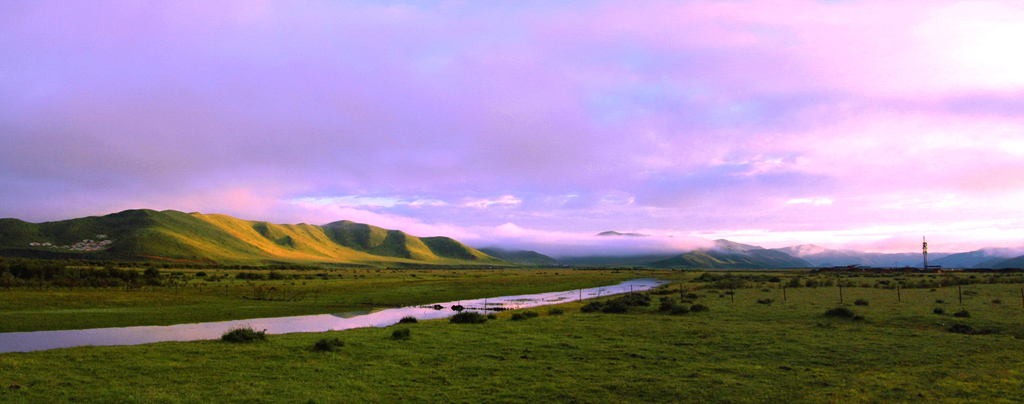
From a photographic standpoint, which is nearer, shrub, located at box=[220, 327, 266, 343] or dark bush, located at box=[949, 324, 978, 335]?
shrub, located at box=[220, 327, 266, 343]

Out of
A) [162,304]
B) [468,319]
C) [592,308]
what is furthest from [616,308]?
[162,304]

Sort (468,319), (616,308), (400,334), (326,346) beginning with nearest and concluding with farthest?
(326,346), (400,334), (468,319), (616,308)

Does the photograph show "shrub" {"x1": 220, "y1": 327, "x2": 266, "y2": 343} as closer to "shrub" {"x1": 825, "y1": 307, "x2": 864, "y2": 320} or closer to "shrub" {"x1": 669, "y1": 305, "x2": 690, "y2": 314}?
"shrub" {"x1": 669, "y1": 305, "x2": 690, "y2": 314}

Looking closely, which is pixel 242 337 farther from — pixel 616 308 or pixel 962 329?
pixel 962 329

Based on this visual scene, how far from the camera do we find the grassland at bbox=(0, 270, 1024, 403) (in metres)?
12.9

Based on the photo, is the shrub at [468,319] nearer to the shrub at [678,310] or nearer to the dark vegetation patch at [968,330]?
the shrub at [678,310]

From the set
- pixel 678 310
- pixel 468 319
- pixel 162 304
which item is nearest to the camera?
pixel 468 319

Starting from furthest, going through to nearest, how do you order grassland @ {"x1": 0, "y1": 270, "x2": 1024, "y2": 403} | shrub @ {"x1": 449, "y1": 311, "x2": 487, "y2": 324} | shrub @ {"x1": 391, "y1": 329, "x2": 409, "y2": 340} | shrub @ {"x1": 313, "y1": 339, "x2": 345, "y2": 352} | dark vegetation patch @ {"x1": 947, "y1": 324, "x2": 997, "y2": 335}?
shrub @ {"x1": 449, "y1": 311, "x2": 487, "y2": 324} < dark vegetation patch @ {"x1": 947, "y1": 324, "x2": 997, "y2": 335} < shrub @ {"x1": 391, "y1": 329, "x2": 409, "y2": 340} < shrub @ {"x1": 313, "y1": 339, "x2": 345, "y2": 352} < grassland @ {"x1": 0, "y1": 270, "x2": 1024, "y2": 403}

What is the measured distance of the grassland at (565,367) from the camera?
1288cm

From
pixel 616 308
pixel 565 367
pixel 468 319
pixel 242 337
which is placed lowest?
pixel 616 308

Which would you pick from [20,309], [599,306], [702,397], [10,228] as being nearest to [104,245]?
[10,228]

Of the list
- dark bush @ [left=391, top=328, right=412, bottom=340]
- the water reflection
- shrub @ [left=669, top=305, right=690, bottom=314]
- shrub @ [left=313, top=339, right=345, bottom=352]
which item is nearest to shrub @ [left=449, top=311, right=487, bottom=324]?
dark bush @ [left=391, top=328, right=412, bottom=340]

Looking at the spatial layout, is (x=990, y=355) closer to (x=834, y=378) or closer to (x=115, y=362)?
(x=834, y=378)

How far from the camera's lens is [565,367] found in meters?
16.4
